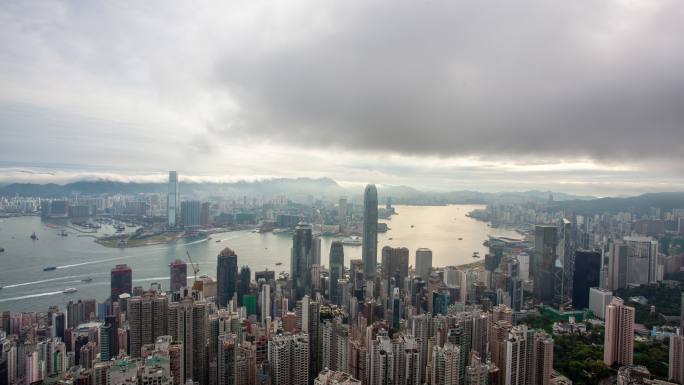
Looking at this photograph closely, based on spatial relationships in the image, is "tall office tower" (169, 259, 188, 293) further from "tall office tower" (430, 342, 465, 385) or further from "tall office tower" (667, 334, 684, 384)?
"tall office tower" (667, 334, 684, 384)

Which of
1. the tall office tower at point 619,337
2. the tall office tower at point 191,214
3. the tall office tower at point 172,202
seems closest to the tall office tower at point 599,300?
the tall office tower at point 619,337

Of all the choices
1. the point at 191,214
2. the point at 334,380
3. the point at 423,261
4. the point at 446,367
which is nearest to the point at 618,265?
the point at 423,261

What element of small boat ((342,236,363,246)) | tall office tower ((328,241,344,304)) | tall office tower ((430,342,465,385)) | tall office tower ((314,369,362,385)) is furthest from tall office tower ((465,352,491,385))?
small boat ((342,236,363,246))

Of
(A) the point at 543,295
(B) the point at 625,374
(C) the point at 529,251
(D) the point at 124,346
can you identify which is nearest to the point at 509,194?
(C) the point at 529,251

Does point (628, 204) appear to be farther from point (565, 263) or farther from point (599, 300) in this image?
point (599, 300)

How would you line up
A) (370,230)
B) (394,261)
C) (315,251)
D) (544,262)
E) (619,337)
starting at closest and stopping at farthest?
1. (619,337)
2. (544,262)
3. (394,261)
4. (315,251)
5. (370,230)

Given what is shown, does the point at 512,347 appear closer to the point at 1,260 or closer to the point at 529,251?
the point at 529,251
